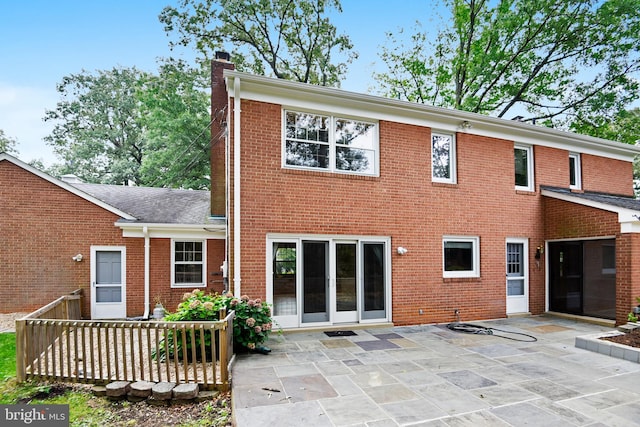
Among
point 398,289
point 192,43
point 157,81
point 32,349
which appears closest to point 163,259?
point 32,349

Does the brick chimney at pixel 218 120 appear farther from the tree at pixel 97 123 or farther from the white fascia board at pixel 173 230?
the tree at pixel 97 123

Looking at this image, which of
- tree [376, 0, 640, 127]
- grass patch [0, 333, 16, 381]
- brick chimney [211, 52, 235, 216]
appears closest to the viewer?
grass patch [0, 333, 16, 381]

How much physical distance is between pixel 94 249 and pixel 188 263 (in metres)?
2.67

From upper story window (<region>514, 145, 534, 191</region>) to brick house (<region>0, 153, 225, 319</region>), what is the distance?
30.0ft

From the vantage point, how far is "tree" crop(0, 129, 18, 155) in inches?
959

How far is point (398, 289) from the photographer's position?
26.2 ft

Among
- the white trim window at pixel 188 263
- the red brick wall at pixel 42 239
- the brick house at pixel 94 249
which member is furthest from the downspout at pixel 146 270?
the white trim window at pixel 188 263

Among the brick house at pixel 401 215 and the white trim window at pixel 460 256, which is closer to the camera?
the brick house at pixel 401 215

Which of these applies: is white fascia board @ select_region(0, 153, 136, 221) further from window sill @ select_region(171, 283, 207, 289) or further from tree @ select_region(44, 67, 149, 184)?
tree @ select_region(44, 67, 149, 184)

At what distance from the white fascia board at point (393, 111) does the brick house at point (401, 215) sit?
3 centimetres

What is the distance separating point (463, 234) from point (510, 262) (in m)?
1.96

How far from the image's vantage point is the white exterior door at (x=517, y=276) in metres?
9.38

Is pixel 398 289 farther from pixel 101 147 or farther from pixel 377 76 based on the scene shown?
pixel 101 147

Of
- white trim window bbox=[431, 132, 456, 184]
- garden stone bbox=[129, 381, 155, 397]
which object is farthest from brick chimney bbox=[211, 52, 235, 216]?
garden stone bbox=[129, 381, 155, 397]
